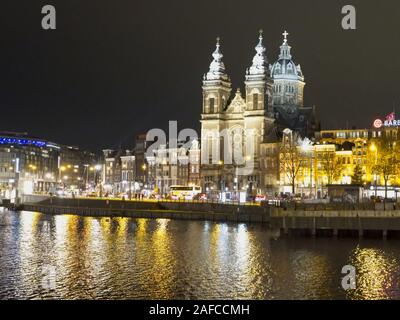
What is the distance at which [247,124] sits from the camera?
518 feet

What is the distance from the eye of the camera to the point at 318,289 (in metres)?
47.9

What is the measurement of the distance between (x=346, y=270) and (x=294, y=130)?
112 m

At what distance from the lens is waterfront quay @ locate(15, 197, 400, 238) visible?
251 feet

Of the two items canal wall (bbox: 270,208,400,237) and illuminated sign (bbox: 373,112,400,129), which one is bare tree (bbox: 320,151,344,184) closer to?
illuminated sign (bbox: 373,112,400,129)

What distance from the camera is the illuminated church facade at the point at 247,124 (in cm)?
15550

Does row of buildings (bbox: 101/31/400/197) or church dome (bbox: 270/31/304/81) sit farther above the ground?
church dome (bbox: 270/31/304/81)

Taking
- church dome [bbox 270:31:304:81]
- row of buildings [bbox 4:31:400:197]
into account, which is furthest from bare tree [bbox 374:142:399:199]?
church dome [bbox 270:31:304:81]

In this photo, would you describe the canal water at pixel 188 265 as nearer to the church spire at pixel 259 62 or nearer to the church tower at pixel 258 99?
the church tower at pixel 258 99

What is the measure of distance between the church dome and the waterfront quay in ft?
205

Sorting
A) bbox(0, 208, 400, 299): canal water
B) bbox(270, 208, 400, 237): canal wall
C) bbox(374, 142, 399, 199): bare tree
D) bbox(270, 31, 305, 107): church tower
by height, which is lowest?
bbox(0, 208, 400, 299): canal water

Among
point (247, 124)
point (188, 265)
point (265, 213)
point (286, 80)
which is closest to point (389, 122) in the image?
point (247, 124)

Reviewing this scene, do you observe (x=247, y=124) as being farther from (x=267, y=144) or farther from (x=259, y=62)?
(x=259, y=62)
